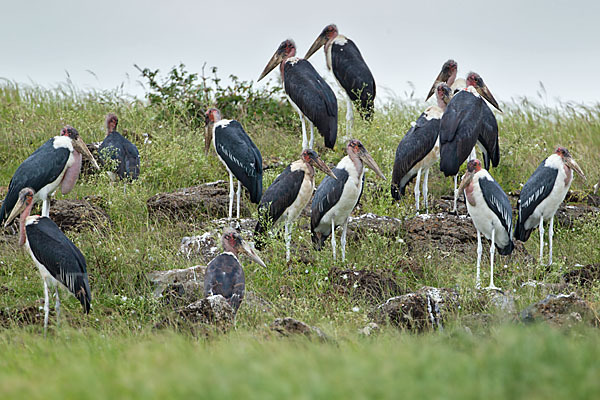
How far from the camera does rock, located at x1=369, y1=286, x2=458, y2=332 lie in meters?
6.47

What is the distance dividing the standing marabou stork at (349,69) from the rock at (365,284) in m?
4.65

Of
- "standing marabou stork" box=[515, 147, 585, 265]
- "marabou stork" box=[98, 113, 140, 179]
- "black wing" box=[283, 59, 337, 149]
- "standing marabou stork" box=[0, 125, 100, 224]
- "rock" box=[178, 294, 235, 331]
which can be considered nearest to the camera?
"rock" box=[178, 294, 235, 331]

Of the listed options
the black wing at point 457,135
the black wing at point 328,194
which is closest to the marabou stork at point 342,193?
the black wing at point 328,194

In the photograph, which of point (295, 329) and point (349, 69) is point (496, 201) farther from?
point (349, 69)

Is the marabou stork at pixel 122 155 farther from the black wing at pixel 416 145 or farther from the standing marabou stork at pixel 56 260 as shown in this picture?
the black wing at pixel 416 145

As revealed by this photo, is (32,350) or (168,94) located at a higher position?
(168,94)

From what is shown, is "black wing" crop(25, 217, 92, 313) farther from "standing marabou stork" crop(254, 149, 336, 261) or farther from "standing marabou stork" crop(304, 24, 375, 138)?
"standing marabou stork" crop(304, 24, 375, 138)

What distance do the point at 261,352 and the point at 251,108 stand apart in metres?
10.3

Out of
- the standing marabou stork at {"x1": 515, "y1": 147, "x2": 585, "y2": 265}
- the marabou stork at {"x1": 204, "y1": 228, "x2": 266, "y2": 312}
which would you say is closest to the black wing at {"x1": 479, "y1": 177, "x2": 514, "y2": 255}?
the standing marabou stork at {"x1": 515, "y1": 147, "x2": 585, "y2": 265}

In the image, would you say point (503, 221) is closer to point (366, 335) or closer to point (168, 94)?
point (366, 335)

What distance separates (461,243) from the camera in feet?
29.7

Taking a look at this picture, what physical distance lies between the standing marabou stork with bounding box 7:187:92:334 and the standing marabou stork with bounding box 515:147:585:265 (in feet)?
15.4

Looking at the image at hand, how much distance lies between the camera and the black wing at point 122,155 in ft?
34.7

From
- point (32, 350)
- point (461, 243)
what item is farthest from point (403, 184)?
point (32, 350)
